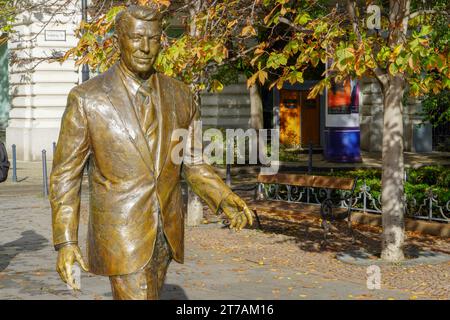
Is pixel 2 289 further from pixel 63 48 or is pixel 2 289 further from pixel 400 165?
pixel 63 48

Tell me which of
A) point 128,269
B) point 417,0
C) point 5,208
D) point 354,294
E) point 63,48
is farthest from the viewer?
point 63,48

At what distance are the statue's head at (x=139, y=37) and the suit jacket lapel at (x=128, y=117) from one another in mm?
144

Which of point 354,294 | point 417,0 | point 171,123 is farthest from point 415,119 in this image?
point 171,123

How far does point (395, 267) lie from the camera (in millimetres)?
10695

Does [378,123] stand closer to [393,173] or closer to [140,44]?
[393,173]

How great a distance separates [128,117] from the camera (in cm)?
480

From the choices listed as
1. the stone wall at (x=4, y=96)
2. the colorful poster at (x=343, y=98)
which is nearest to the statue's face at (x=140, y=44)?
the colorful poster at (x=343, y=98)

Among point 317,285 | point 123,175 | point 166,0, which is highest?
point 166,0

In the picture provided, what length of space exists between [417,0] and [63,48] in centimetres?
1763

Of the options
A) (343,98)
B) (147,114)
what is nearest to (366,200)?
(147,114)

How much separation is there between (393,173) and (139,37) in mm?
6887

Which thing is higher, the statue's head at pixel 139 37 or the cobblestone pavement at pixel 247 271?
the statue's head at pixel 139 37

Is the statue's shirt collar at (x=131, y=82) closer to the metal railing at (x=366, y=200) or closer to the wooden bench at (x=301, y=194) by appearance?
the wooden bench at (x=301, y=194)

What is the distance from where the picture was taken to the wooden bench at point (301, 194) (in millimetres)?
13139
